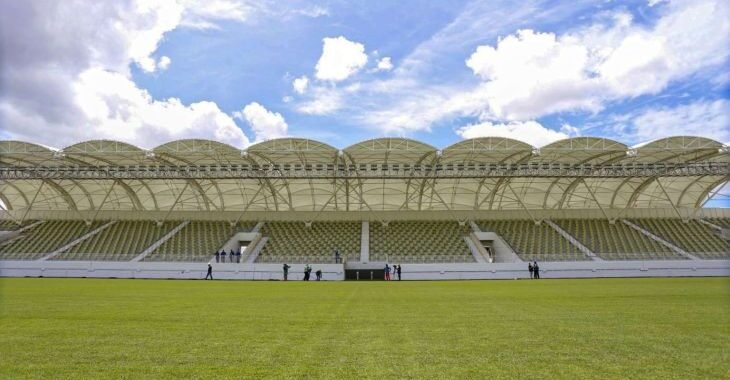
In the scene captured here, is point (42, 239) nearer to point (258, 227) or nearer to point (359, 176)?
point (258, 227)

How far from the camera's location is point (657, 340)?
21.6 feet

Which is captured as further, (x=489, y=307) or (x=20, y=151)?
(x=20, y=151)

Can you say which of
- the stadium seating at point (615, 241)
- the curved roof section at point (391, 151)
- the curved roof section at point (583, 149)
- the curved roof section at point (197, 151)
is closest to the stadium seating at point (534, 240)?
the stadium seating at point (615, 241)

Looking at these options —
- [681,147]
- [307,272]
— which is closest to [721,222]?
[681,147]

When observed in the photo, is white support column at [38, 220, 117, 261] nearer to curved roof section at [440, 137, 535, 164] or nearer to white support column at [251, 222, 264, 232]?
white support column at [251, 222, 264, 232]

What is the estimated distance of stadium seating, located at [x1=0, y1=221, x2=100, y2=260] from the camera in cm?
3858

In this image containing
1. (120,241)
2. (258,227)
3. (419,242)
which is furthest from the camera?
(258,227)

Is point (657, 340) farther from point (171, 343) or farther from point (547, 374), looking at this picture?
point (171, 343)

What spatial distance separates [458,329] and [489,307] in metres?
4.08

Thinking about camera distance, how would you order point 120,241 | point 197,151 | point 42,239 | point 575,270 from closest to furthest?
point 575,270 < point 197,151 < point 120,241 < point 42,239

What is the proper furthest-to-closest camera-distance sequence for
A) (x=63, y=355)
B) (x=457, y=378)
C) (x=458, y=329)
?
(x=458, y=329), (x=63, y=355), (x=457, y=378)

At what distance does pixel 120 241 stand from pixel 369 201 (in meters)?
25.4

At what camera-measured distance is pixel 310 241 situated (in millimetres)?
44031

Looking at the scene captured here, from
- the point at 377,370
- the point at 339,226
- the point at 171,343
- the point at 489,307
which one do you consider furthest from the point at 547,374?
the point at 339,226
